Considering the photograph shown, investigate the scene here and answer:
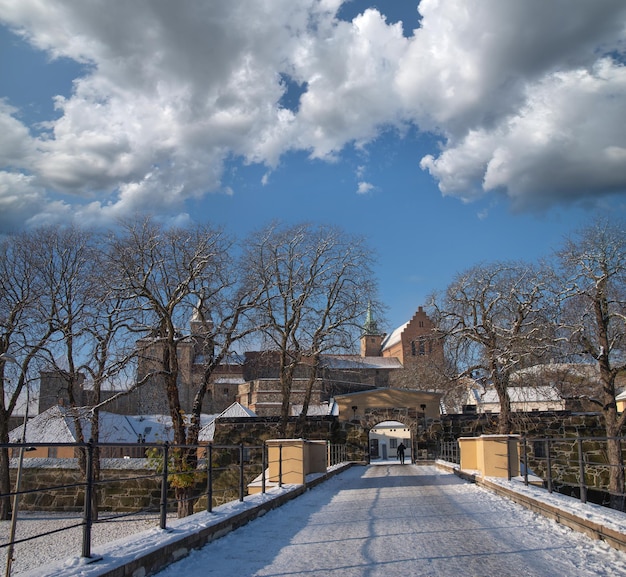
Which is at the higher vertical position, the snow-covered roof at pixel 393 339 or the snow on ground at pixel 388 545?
the snow-covered roof at pixel 393 339

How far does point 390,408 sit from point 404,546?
29.9 m

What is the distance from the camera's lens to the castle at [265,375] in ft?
69.8

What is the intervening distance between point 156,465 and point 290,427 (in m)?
11.1

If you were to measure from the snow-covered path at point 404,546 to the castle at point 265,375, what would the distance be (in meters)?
11.2

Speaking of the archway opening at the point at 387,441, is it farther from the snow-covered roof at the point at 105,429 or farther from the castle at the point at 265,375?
the snow-covered roof at the point at 105,429

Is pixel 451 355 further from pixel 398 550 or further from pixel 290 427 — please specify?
pixel 398 550

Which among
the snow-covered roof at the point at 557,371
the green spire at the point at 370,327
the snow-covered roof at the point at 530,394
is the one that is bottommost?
the snow-covered roof at the point at 530,394

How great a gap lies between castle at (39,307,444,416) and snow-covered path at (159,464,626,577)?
1122 cm

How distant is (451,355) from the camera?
1004 inches

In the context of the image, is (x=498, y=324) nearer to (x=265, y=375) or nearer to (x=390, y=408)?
(x=390, y=408)

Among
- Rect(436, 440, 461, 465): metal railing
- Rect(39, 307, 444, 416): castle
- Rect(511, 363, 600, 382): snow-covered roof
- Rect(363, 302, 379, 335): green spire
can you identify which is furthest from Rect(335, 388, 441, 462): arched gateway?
Rect(511, 363, 600, 382): snow-covered roof

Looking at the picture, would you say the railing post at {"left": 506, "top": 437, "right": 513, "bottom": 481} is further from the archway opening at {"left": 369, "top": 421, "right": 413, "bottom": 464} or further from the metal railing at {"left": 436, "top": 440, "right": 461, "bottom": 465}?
the archway opening at {"left": 369, "top": 421, "right": 413, "bottom": 464}

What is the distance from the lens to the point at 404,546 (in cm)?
594

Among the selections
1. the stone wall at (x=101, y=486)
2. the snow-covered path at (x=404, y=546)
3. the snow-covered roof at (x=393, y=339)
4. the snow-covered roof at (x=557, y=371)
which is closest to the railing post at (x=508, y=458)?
the snow-covered path at (x=404, y=546)
